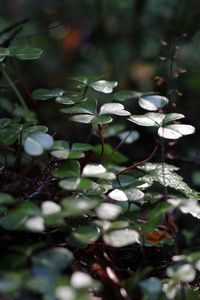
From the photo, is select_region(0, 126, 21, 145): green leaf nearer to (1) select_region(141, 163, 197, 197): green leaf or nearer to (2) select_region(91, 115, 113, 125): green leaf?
(2) select_region(91, 115, 113, 125): green leaf

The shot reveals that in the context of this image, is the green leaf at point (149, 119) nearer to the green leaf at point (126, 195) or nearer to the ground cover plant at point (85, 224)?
the ground cover plant at point (85, 224)

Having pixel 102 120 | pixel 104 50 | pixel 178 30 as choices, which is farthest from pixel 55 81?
pixel 102 120

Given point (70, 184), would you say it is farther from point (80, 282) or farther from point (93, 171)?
point (80, 282)

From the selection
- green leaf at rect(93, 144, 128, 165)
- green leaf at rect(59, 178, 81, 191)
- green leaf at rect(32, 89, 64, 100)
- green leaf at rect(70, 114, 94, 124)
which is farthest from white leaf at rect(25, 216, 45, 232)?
green leaf at rect(93, 144, 128, 165)

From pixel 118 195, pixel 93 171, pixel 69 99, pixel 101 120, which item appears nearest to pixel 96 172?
pixel 93 171

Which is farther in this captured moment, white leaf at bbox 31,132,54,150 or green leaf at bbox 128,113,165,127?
green leaf at bbox 128,113,165,127
